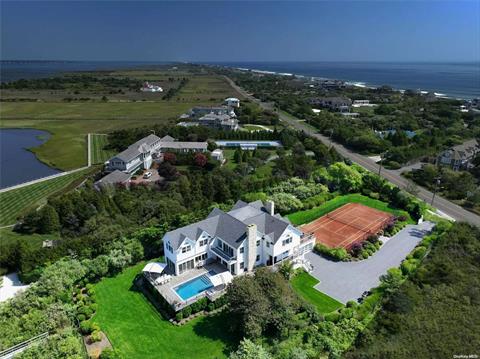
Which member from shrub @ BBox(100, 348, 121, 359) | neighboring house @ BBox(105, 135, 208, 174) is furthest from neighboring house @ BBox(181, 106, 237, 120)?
shrub @ BBox(100, 348, 121, 359)

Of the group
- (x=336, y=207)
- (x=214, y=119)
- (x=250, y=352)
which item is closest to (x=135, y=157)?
(x=336, y=207)

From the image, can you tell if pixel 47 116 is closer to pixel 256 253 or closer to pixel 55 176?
pixel 55 176

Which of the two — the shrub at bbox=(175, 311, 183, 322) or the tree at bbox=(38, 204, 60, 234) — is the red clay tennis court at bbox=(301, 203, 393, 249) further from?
the tree at bbox=(38, 204, 60, 234)

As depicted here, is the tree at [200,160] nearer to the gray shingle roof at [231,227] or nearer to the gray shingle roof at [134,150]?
the gray shingle roof at [134,150]

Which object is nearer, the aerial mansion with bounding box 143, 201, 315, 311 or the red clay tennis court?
the aerial mansion with bounding box 143, 201, 315, 311

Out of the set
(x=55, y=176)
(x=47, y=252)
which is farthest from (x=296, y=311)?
(x=55, y=176)

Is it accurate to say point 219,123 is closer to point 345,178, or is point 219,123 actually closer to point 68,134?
point 68,134
